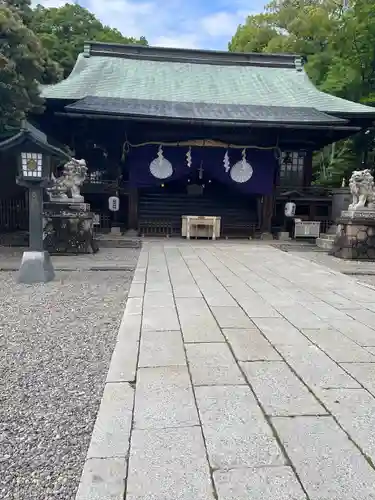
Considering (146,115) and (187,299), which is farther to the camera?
(146,115)

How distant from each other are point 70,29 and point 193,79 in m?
13.4

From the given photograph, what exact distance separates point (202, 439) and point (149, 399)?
457 millimetres

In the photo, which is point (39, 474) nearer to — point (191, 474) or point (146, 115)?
point (191, 474)

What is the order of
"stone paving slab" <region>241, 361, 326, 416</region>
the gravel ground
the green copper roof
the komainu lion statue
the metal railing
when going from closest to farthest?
the gravel ground < "stone paving slab" <region>241, 361, 326, 416</region> < the komainu lion statue < the metal railing < the green copper roof

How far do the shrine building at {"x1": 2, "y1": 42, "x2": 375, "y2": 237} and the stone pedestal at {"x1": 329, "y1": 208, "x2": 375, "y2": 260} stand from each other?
3.37 metres

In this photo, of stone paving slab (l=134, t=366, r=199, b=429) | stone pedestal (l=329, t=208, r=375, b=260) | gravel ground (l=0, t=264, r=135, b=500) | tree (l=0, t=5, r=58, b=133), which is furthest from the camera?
stone pedestal (l=329, t=208, r=375, b=260)

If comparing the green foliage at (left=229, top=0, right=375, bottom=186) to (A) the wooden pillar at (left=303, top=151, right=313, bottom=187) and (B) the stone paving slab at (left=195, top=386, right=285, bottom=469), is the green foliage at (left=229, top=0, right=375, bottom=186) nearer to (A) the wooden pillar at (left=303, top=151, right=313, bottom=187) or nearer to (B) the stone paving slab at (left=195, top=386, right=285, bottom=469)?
(A) the wooden pillar at (left=303, top=151, right=313, bottom=187)

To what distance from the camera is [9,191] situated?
10.6m

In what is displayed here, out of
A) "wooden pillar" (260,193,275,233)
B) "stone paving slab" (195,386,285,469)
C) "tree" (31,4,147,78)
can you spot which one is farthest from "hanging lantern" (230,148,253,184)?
"tree" (31,4,147,78)

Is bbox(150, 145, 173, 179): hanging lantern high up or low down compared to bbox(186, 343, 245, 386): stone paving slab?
up

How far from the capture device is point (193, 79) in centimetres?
1404

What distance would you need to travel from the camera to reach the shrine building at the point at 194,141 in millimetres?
10695

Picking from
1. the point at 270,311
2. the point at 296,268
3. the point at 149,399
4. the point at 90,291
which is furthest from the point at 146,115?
the point at 149,399

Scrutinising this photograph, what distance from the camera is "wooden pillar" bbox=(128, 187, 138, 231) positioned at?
11.6 m
